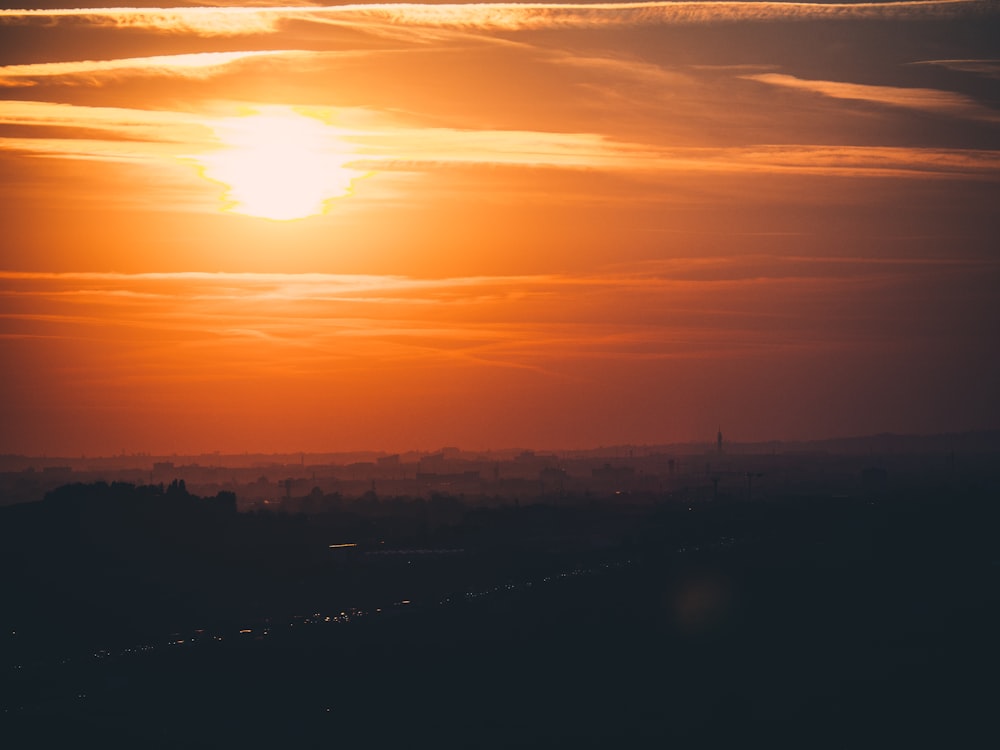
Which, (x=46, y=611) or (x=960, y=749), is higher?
(x=46, y=611)

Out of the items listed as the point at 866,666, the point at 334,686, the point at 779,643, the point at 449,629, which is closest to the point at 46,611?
the point at 449,629

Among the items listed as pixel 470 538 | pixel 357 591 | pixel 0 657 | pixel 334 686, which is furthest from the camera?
pixel 470 538

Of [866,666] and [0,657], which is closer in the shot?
[866,666]

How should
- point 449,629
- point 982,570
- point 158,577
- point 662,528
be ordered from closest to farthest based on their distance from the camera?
1. point 449,629
2. point 158,577
3. point 982,570
4. point 662,528

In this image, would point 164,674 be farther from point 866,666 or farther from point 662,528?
point 662,528

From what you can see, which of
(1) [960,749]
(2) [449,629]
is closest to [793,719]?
(1) [960,749]

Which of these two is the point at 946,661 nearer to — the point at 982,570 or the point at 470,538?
the point at 982,570
